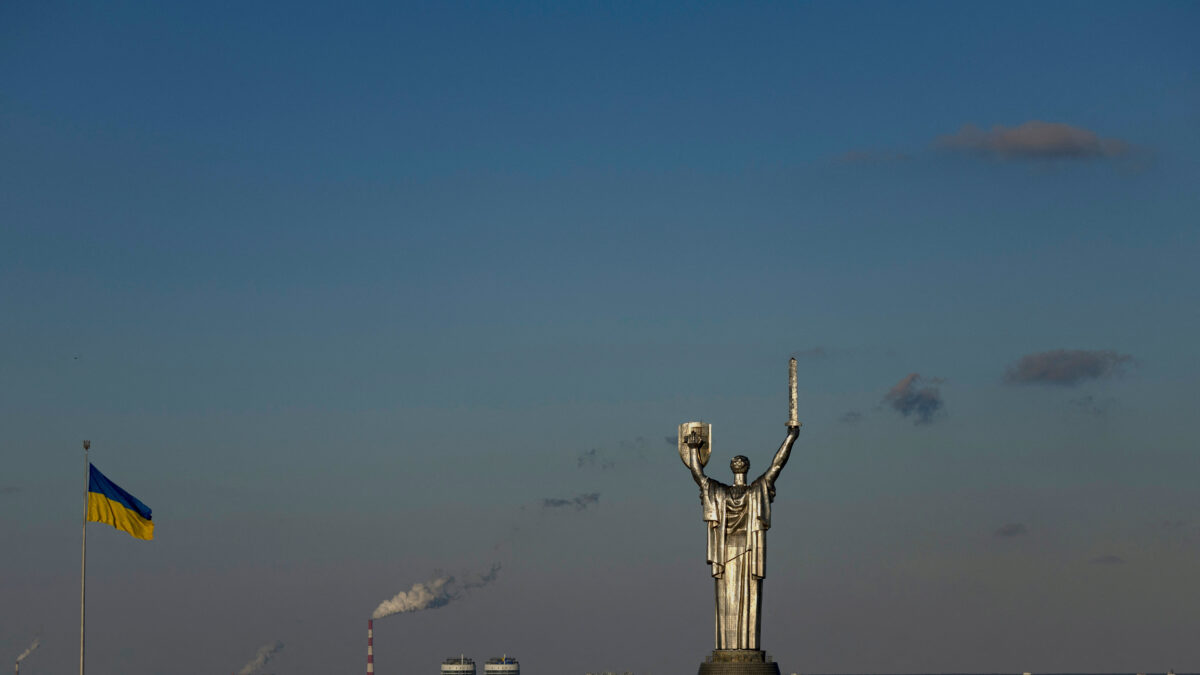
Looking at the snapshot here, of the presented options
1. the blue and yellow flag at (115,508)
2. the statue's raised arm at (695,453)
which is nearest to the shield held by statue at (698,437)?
the statue's raised arm at (695,453)

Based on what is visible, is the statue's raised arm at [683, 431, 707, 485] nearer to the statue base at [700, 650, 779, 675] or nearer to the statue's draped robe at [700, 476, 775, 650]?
the statue's draped robe at [700, 476, 775, 650]

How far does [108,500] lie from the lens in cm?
5572

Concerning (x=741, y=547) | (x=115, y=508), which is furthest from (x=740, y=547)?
(x=115, y=508)

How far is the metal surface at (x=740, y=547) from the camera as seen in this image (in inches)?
1982

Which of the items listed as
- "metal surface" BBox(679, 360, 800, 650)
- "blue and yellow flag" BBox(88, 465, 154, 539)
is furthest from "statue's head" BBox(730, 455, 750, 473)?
"blue and yellow flag" BBox(88, 465, 154, 539)

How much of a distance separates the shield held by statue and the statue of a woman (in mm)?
1372

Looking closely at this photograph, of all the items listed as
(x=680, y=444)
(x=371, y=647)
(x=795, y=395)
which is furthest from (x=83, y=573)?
(x=371, y=647)

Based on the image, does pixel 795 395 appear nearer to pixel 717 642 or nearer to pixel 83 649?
pixel 717 642

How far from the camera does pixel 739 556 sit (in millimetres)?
50625

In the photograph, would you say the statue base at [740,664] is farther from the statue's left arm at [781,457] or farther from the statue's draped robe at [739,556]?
the statue's left arm at [781,457]

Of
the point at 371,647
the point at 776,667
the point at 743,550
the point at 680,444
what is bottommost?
the point at 371,647

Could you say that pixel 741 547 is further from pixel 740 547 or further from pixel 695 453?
pixel 695 453

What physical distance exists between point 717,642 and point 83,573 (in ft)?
68.2

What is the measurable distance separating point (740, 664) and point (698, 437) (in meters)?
7.08
